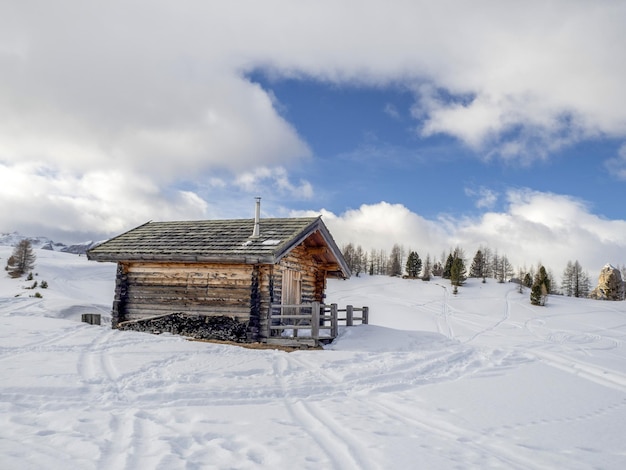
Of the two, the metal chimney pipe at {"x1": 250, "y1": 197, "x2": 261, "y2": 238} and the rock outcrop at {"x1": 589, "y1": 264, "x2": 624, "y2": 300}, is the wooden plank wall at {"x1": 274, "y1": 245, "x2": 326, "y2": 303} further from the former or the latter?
the rock outcrop at {"x1": 589, "y1": 264, "x2": 624, "y2": 300}

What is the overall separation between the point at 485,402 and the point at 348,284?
51114 mm

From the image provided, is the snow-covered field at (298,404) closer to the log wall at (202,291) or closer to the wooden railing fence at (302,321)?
the wooden railing fence at (302,321)

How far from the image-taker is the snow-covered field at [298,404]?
5.34m

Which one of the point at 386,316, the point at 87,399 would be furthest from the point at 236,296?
the point at 386,316

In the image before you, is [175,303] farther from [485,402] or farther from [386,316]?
[386,316]

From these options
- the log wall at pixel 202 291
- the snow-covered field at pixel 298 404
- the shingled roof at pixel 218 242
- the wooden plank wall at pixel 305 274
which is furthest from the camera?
the wooden plank wall at pixel 305 274

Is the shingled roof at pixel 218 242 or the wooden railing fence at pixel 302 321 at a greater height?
the shingled roof at pixel 218 242

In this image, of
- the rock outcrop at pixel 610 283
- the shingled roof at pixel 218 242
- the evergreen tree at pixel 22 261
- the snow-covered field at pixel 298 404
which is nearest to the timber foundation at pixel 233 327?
the snow-covered field at pixel 298 404

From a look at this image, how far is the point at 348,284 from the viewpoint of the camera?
196 feet

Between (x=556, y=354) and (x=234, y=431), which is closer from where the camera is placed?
(x=234, y=431)

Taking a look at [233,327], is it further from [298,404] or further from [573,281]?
[573,281]

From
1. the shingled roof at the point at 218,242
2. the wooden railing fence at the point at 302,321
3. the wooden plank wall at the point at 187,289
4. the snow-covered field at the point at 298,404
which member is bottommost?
the snow-covered field at the point at 298,404

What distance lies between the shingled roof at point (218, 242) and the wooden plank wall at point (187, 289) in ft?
1.94

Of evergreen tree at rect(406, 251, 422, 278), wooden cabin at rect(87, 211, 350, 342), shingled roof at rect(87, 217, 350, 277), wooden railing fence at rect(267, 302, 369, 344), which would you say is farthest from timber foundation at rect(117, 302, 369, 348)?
evergreen tree at rect(406, 251, 422, 278)
